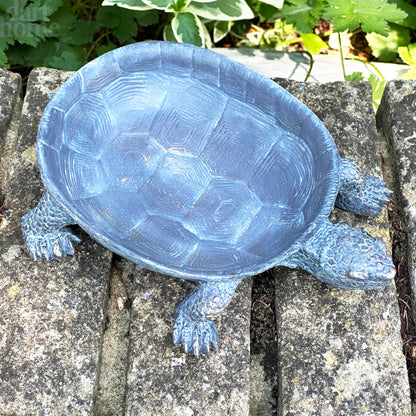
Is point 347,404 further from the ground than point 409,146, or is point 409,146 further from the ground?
point 409,146

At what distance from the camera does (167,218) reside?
1999 millimetres

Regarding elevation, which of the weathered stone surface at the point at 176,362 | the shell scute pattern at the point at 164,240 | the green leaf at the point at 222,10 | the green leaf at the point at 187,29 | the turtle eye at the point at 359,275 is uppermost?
the green leaf at the point at 222,10

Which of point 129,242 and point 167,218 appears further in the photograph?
point 167,218

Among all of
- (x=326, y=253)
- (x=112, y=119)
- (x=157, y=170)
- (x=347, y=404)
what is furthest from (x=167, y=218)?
(x=347, y=404)

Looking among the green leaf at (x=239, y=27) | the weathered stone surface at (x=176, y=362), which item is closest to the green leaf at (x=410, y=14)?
the green leaf at (x=239, y=27)

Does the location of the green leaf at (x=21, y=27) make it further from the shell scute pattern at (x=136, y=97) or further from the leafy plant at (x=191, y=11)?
the shell scute pattern at (x=136, y=97)

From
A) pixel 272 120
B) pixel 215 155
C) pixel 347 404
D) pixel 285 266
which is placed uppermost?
pixel 272 120

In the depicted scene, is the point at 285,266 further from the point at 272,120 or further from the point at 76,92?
the point at 76,92

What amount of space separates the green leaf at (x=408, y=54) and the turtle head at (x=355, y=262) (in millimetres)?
1390

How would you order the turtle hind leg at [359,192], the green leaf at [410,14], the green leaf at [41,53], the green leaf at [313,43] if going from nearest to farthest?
the turtle hind leg at [359,192] → the green leaf at [41,53] → the green leaf at [410,14] → the green leaf at [313,43]

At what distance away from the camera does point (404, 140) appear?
2191 mm

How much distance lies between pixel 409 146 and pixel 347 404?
0.98 meters

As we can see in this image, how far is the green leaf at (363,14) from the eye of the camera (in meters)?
2.26

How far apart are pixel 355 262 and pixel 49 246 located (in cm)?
96
